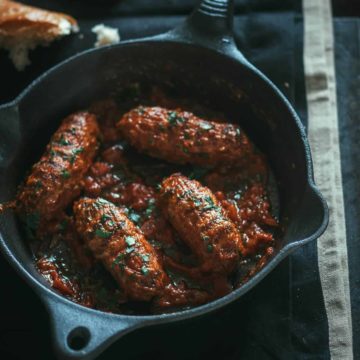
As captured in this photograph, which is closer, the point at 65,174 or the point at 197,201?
the point at 197,201

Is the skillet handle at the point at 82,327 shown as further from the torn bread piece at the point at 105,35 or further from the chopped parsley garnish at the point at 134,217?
the torn bread piece at the point at 105,35

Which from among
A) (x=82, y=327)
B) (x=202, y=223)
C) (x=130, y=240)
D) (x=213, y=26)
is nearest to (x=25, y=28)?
(x=213, y=26)

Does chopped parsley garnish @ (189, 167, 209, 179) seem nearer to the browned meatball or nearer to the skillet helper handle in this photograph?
the browned meatball

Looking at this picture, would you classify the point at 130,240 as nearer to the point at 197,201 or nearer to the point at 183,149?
the point at 197,201

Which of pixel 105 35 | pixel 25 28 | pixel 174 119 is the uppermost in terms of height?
pixel 25 28

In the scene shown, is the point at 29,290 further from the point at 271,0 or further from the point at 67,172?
the point at 271,0

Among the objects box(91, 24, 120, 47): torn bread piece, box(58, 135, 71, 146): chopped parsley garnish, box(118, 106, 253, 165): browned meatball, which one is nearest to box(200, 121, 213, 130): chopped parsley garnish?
box(118, 106, 253, 165): browned meatball
